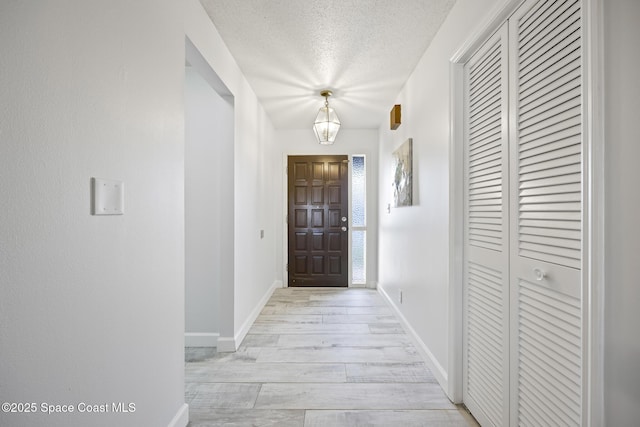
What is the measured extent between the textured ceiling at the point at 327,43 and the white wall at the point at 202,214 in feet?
1.65

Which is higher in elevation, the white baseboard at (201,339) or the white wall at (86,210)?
the white wall at (86,210)

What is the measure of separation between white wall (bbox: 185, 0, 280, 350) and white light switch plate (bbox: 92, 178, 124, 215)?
107cm

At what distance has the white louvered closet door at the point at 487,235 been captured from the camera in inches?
59.7

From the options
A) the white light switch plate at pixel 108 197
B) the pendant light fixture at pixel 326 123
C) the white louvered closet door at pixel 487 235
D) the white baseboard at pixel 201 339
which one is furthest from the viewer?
the pendant light fixture at pixel 326 123

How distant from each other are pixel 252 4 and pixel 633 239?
2086mm

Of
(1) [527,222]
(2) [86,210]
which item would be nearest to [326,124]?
(1) [527,222]

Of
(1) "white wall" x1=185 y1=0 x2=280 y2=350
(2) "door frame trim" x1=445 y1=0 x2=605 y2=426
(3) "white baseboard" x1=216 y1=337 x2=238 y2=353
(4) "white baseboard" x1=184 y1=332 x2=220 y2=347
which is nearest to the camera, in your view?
(2) "door frame trim" x1=445 y1=0 x2=605 y2=426

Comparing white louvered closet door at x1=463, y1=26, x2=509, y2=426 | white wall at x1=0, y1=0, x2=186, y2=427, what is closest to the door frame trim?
white louvered closet door at x1=463, y1=26, x2=509, y2=426

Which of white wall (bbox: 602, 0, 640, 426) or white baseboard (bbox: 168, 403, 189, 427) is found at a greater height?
white wall (bbox: 602, 0, 640, 426)

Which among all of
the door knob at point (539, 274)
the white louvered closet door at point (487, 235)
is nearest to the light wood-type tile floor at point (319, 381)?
the white louvered closet door at point (487, 235)

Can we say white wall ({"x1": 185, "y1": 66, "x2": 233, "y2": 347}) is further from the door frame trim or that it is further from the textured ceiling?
the door frame trim

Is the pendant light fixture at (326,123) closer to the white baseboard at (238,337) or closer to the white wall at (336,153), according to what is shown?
the white wall at (336,153)

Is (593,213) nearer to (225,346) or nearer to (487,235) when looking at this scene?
(487,235)

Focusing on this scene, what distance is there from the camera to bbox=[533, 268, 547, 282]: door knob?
1.23 meters
